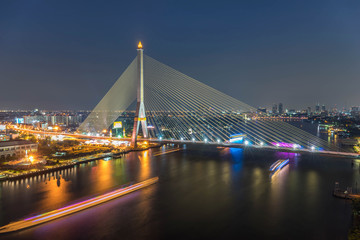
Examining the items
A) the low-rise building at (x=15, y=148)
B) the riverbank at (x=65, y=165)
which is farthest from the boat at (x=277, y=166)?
the low-rise building at (x=15, y=148)

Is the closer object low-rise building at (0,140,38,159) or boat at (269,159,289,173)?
boat at (269,159,289,173)

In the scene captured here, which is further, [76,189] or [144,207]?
[76,189]

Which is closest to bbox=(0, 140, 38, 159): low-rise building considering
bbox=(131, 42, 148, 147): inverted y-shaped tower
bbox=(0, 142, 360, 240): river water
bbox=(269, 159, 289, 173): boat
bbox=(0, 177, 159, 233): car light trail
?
bbox=(0, 142, 360, 240): river water

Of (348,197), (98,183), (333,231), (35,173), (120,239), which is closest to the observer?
(120,239)

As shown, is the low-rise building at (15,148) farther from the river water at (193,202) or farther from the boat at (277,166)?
the boat at (277,166)

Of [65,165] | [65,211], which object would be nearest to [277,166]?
[65,211]

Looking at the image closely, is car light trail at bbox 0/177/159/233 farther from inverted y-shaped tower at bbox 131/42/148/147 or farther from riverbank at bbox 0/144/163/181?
inverted y-shaped tower at bbox 131/42/148/147

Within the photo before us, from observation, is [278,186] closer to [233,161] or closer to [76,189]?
[233,161]

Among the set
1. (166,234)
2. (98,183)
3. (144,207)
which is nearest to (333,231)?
(166,234)

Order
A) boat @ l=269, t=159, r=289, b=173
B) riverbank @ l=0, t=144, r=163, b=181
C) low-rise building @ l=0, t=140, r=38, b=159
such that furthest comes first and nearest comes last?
low-rise building @ l=0, t=140, r=38, b=159 → boat @ l=269, t=159, r=289, b=173 → riverbank @ l=0, t=144, r=163, b=181
